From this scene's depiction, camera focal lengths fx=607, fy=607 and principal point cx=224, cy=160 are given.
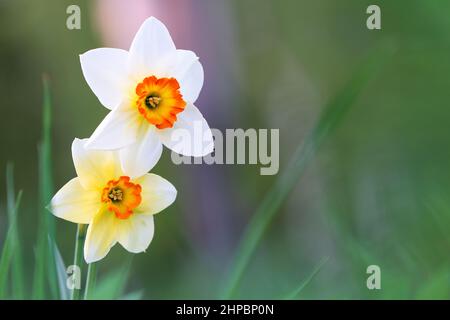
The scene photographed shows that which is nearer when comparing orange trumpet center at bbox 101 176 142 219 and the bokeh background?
orange trumpet center at bbox 101 176 142 219

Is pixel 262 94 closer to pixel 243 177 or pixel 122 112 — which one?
pixel 243 177

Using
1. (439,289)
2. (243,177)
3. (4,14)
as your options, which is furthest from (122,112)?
(4,14)

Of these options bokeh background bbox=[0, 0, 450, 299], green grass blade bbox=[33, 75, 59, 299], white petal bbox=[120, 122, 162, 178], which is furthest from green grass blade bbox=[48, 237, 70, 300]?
bokeh background bbox=[0, 0, 450, 299]

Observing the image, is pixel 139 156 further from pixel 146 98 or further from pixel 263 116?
pixel 263 116

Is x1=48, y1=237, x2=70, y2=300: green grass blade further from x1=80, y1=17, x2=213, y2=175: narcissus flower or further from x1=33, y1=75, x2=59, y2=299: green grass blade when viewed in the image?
x1=80, y1=17, x2=213, y2=175: narcissus flower

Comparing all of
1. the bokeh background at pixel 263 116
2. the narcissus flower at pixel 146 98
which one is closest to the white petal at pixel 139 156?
the narcissus flower at pixel 146 98

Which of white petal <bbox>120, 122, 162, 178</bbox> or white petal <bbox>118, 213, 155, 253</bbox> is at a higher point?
white petal <bbox>120, 122, 162, 178</bbox>

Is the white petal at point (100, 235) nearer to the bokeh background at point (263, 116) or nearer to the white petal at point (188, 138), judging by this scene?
the white petal at point (188, 138)
